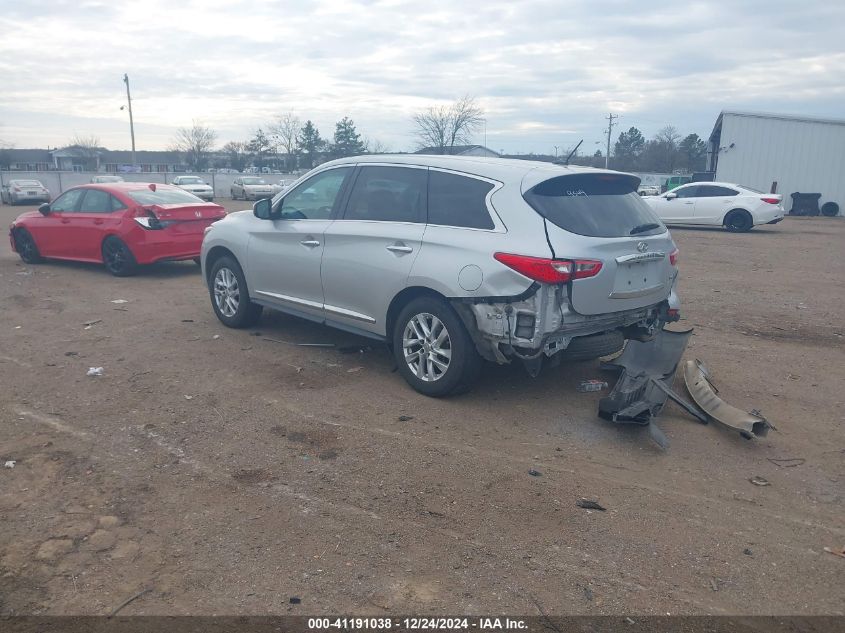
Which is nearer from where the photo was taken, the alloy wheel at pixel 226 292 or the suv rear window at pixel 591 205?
the suv rear window at pixel 591 205

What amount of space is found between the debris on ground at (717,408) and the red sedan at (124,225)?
313 inches

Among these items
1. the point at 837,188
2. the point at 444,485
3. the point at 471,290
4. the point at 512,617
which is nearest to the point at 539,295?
the point at 471,290

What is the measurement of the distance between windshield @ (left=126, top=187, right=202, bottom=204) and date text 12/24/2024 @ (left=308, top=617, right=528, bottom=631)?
9375 mm

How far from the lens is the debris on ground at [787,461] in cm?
450

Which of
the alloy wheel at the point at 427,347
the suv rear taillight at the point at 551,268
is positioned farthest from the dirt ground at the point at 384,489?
the suv rear taillight at the point at 551,268

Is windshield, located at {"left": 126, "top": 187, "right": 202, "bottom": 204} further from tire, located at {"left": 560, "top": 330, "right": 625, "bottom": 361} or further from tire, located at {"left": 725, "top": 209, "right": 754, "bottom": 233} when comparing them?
tire, located at {"left": 725, "top": 209, "right": 754, "bottom": 233}

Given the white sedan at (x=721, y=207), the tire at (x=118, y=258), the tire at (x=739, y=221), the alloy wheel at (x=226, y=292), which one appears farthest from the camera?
the tire at (x=739, y=221)

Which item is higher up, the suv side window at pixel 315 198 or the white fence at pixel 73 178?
the suv side window at pixel 315 198

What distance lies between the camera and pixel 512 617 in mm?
2975

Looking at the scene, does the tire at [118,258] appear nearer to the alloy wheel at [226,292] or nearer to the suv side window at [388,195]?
the alloy wheel at [226,292]

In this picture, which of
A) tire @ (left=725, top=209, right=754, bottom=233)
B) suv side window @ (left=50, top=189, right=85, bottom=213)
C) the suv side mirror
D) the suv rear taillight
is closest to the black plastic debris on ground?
the suv rear taillight

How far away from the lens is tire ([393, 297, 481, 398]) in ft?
17.1

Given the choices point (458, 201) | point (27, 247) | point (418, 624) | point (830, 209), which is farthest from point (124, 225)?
point (830, 209)

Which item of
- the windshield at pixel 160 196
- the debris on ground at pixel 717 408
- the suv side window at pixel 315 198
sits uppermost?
Result: the suv side window at pixel 315 198
